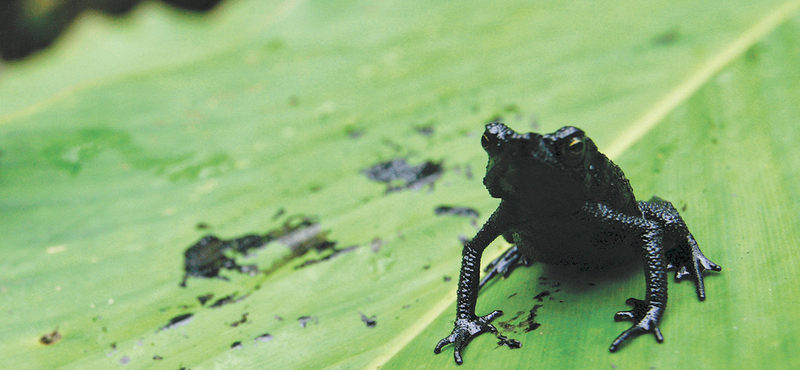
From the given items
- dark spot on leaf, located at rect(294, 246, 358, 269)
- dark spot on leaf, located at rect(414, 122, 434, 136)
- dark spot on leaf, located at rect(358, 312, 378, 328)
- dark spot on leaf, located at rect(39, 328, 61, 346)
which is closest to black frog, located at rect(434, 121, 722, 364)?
dark spot on leaf, located at rect(358, 312, 378, 328)

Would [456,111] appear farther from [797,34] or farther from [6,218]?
[6,218]

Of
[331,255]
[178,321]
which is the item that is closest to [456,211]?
[331,255]

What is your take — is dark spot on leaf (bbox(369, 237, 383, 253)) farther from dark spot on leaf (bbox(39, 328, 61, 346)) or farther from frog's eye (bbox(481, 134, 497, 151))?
dark spot on leaf (bbox(39, 328, 61, 346))

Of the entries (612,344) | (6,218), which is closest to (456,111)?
(612,344)

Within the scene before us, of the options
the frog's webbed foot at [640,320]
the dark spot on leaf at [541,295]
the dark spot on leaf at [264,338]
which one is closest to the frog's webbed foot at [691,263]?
the frog's webbed foot at [640,320]

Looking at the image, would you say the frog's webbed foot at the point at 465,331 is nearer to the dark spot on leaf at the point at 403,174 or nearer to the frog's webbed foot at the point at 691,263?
the frog's webbed foot at the point at 691,263

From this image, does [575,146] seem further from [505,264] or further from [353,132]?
[353,132]
